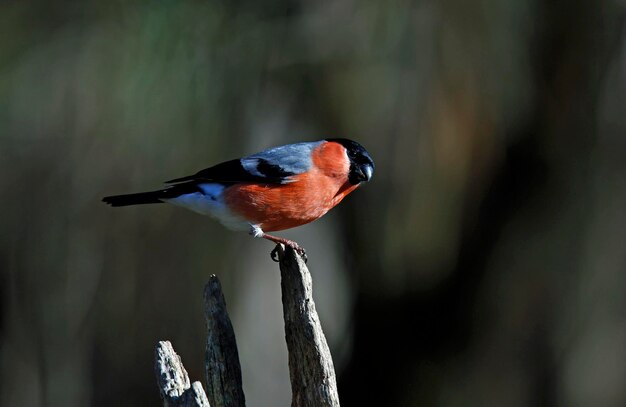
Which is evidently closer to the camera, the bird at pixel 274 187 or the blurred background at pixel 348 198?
the bird at pixel 274 187

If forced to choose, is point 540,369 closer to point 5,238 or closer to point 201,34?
point 201,34

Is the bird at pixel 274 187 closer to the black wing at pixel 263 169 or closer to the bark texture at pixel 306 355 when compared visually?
the black wing at pixel 263 169

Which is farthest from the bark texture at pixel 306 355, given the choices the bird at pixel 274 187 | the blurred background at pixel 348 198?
the blurred background at pixel 348 198

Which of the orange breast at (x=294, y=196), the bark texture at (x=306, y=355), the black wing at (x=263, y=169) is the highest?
the black wing at (x=263, y=169)

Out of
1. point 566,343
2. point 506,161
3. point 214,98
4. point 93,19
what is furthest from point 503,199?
point 93,19

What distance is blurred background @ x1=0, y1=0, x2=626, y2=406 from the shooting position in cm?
330

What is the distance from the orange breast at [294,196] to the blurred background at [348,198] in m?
0.70

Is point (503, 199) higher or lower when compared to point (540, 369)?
higher

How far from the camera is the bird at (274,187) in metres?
2.56

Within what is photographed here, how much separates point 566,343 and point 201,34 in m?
1.86

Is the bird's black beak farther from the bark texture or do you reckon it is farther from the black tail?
the bark texture

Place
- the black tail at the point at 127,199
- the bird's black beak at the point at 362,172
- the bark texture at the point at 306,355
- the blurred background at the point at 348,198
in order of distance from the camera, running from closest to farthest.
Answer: the bark texture at the point at 306,355, the black tail at the point at 127,199, the bird's black beak at the point at 362,172, the blurred background at the point at 348,198

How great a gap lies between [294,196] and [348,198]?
55.2 inches

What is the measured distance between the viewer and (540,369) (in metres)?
3.91
